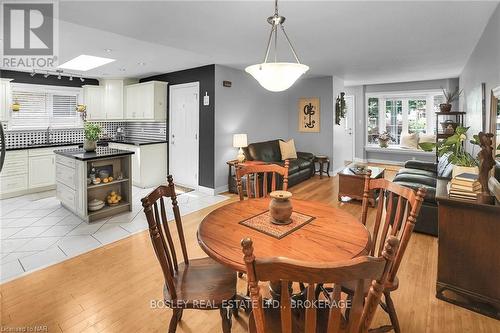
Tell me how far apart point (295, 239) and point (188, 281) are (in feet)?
2.23

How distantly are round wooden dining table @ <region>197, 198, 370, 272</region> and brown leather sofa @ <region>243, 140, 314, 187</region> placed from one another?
3.81 meters

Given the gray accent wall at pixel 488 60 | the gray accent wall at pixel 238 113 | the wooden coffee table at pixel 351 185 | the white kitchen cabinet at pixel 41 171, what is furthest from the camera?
the gray accent wall at pixel 238 113

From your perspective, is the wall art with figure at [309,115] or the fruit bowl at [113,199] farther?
the wall art with figure at [309,115]

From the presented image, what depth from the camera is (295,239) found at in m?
1.49

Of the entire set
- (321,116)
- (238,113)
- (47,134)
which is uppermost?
(321,116)

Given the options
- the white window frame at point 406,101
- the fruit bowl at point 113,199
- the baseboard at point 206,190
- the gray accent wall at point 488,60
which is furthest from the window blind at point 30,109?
the white window frame at point 406,101

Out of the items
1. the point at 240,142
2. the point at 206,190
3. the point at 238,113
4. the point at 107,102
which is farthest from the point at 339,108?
the point at 107,102

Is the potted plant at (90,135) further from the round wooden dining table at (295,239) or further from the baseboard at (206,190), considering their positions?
the round wooden dining table at (295,239)

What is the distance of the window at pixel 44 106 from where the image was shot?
5551 millimetres

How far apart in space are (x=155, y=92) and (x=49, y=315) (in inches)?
187

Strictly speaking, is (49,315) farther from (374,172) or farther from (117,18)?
(374,172)

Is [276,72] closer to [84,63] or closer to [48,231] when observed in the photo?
[48,231]

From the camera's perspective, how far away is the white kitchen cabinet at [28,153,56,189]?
5.15 metres

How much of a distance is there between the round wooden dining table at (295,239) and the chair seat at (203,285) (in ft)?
0.89
